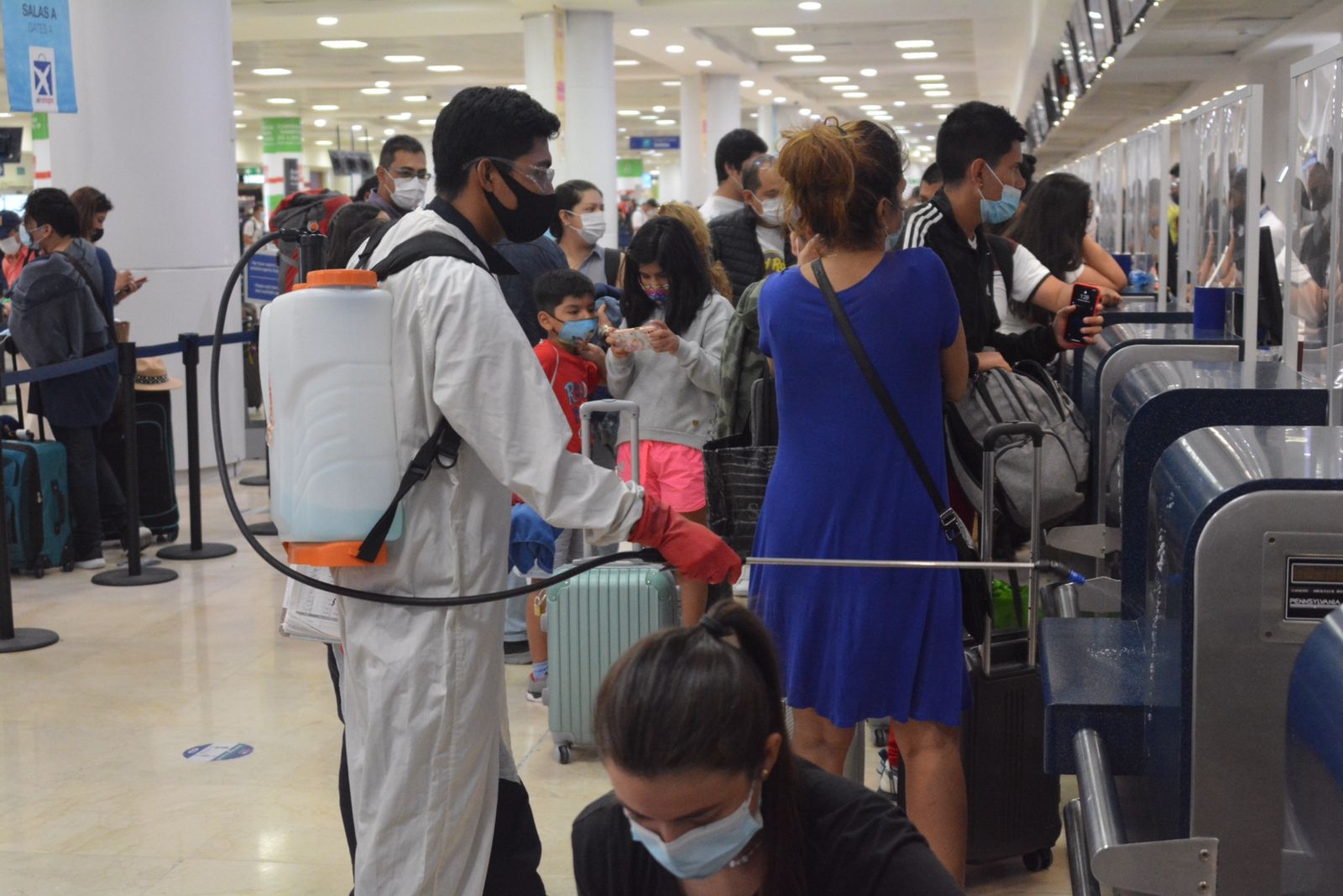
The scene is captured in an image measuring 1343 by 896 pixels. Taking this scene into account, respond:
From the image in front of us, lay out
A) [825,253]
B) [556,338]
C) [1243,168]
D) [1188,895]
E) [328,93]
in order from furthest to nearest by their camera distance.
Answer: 1. [328,93]
2. [556,338]
3. [1243,168]
4. [825,253]
5. [1188,895]

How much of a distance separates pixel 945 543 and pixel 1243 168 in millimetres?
1400

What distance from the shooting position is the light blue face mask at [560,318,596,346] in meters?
4.59

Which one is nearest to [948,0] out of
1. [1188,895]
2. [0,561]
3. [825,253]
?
[0,561]

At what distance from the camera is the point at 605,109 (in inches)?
613

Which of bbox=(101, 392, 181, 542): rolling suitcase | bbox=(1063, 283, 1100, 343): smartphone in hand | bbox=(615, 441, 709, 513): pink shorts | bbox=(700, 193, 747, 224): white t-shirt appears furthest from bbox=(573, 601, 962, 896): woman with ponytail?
bbox=(101, 392, 181, 542): rolling suitcase

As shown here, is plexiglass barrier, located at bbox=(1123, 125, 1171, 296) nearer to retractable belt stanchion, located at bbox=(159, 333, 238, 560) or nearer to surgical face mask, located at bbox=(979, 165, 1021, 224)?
surgical face mask, located at bbox=(979, 165, 1021, 224)

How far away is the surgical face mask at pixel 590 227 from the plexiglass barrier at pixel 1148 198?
216 centimetres

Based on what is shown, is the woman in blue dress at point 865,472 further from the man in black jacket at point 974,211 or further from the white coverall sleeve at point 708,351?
the white coverall sleeve at point 708,351

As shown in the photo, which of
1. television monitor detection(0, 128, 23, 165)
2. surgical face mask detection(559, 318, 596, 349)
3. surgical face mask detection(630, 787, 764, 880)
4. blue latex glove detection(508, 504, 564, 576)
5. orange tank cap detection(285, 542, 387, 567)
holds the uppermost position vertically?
television monitor detection(0, 128, 23, 165)

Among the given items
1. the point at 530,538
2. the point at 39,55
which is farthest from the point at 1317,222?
the point at 39,55

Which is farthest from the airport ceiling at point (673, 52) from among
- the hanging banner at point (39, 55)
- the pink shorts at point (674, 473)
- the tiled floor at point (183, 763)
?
the tiled floor at point (183, 763)

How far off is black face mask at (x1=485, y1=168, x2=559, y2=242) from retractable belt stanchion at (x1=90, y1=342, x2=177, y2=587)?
4.09 metres

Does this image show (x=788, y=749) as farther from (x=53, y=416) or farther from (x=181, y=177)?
(x=181, y=177)

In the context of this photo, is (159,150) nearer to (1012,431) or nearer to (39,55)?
(39,55)
